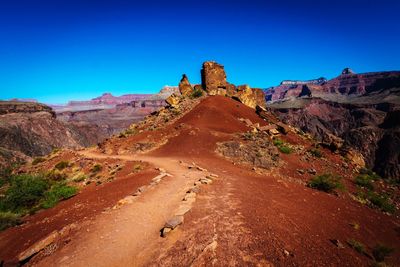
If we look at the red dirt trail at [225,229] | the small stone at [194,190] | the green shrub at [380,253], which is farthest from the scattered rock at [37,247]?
the green shrub at [380,253]

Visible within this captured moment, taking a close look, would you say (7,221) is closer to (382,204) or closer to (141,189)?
(141,189)

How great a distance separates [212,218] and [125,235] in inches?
107

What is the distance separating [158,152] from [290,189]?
13.3m

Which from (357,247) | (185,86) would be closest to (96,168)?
(357,247)

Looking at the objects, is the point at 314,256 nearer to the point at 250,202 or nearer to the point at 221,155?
the point at 250,202

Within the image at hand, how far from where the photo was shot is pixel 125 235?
8.52m

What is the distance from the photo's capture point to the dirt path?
7375 millimetres

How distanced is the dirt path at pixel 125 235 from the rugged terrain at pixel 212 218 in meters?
0.03

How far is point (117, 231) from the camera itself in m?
8.80

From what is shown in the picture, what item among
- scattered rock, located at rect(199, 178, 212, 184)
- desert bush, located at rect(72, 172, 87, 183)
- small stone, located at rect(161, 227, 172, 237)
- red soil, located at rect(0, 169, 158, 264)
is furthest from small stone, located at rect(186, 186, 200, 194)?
desert bush, located at rect(72, 172, 87, 183)

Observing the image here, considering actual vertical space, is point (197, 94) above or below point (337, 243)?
above

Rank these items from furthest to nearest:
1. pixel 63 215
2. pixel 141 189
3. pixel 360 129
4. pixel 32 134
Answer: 1. pixel 360 129
2. pixel 32 134
3. pixel 141 189
4. pixel 63 215

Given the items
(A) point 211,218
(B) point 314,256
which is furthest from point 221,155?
(B) point 314,256

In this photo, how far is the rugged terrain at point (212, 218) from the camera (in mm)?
7270
